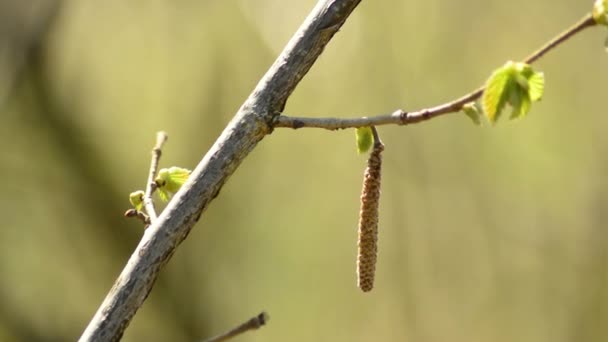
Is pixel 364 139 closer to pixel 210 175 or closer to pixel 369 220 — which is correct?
pixel 369 220

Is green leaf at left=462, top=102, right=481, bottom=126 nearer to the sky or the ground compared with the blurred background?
nearer to the ground

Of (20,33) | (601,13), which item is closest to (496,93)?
(601,13)

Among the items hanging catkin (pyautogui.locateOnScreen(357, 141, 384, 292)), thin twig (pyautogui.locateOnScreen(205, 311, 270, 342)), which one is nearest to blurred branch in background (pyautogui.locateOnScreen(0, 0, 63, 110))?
hanging catkin (pyautogui.locateOnScreen(357, 141, 384, 292))

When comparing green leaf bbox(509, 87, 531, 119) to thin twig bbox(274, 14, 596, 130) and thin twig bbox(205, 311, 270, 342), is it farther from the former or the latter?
thin twig bbox(205, 311, 270, 342)

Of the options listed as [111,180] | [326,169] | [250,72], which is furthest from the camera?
[326,169]

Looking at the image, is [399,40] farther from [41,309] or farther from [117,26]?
[41,309]

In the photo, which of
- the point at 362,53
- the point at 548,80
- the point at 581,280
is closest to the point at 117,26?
the point at 362,53
